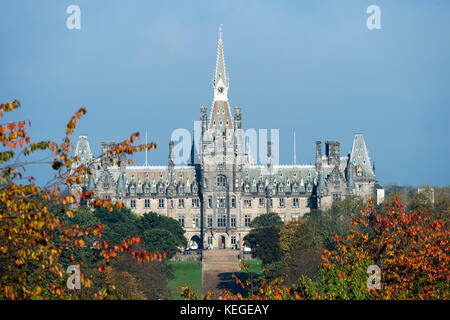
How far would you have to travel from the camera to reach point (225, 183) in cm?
15350

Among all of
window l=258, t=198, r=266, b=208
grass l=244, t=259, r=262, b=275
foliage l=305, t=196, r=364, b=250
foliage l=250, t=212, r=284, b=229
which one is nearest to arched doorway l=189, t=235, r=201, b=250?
foliage l=250, t=212, r=284, b=229

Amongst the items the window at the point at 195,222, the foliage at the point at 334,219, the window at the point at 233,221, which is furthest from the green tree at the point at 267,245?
the window at the point at 195,222

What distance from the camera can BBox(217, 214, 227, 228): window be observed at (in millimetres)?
153375

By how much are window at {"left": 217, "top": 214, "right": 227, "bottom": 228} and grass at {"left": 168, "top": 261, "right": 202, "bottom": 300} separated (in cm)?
1550

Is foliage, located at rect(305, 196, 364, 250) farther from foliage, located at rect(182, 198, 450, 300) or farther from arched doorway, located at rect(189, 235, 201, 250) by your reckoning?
foliage, located at rect(182, 198, 450, 300)

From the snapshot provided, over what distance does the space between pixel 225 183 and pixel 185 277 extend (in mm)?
37238

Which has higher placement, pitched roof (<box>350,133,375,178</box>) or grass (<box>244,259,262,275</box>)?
pitched roof (<box>350,133,375,178</box>)

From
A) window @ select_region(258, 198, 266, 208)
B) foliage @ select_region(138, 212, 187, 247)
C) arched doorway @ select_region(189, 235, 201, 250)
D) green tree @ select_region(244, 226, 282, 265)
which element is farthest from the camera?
window @ select_region(258, 198, 266, 208)

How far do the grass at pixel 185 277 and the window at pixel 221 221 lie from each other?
610 inches

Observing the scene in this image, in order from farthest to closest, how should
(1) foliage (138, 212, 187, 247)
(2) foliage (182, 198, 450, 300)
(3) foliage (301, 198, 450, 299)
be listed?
1. (1) foliage (138, 212, 187, 247)
2. (3) foliage (301, 198, 450, 299)
3. (2) foliage (182, 198, 450, 300)

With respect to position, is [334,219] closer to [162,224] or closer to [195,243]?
[162,224]

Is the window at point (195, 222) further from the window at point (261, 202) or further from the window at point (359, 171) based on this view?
the window at point (359, 171)

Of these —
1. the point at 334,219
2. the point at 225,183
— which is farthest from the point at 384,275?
the point at 225,183

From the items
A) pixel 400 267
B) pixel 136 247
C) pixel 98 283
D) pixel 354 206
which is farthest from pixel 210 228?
pixel 400 267
